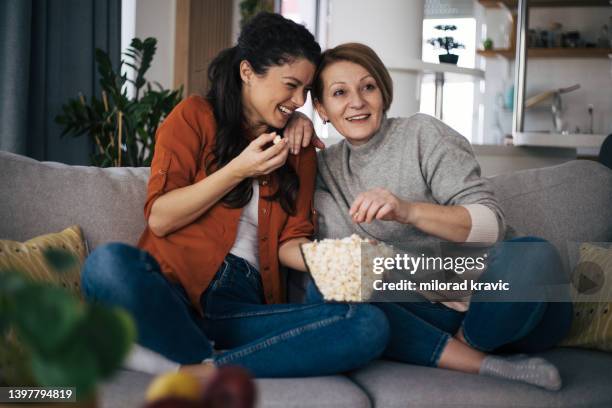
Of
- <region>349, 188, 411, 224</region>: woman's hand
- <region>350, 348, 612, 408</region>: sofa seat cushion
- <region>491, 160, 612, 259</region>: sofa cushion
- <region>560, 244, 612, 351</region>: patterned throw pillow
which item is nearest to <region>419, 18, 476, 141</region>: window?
<region>491, 160, 612, 259</region>: sofa cushion

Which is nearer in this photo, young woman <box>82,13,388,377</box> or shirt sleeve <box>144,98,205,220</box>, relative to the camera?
young woman <box>82,13,388,377</box>

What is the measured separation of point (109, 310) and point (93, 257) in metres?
0.96

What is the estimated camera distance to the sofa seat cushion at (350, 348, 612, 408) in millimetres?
1446

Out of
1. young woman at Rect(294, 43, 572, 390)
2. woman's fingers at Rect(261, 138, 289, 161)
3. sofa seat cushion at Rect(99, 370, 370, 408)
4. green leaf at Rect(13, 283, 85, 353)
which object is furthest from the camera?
woman's fingers at Rect(261, 138, 289, 161)

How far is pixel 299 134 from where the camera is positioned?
1927 mm

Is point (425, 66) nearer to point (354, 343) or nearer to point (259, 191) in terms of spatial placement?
point (259, 191)

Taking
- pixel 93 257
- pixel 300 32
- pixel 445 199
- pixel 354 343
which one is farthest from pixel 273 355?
pixel 300 32

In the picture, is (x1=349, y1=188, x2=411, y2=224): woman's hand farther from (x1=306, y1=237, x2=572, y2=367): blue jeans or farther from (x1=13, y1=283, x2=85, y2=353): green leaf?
(x1=13, y1=283, x2=85, y2=353): green leaf

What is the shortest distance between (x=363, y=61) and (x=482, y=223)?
548 millimetres

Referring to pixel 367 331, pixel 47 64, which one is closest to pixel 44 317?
pixel 367 331

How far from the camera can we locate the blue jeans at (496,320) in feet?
5.02

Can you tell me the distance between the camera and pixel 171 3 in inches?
203

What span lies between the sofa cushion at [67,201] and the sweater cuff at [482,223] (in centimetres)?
85

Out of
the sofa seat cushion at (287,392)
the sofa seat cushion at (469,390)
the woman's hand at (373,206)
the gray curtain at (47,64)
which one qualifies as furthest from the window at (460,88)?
the sofa seat cushion at (287,392)
